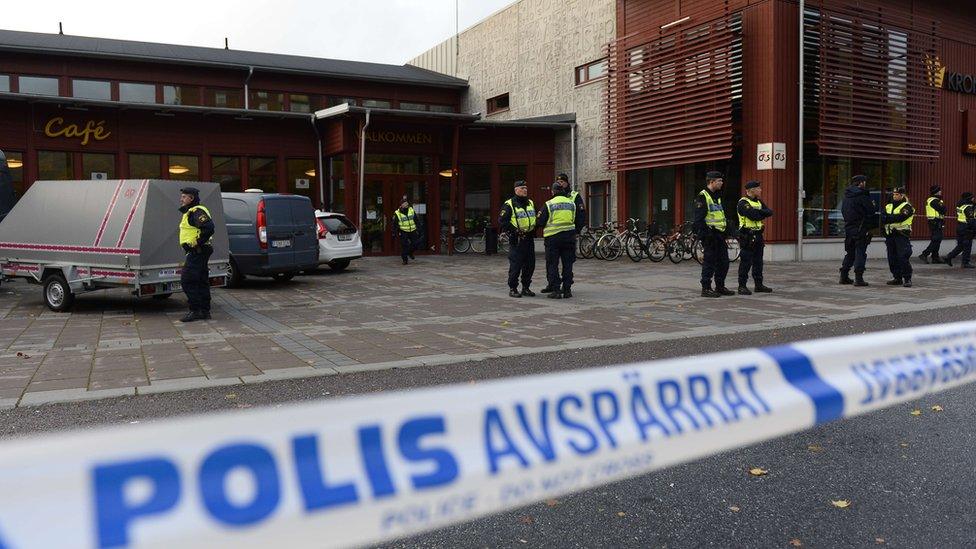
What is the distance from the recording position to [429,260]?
21.6 m

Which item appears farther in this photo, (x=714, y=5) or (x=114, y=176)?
(x=114, y=176)

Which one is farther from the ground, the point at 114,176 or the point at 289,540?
the point at 114,176

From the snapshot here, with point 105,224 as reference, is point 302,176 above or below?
above

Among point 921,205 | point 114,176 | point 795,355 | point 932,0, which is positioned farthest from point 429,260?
point 795,355

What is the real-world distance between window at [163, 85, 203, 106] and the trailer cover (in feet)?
50.0

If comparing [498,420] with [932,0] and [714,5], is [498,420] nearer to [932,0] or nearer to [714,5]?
[714,5]

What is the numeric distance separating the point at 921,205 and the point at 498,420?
23.5 metres

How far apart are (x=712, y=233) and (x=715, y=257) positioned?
1.30ft

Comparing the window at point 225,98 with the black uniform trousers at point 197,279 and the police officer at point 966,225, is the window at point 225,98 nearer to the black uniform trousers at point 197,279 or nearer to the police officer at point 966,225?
the black uniform trousers at point 197,279

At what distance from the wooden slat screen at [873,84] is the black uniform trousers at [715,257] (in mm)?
8811

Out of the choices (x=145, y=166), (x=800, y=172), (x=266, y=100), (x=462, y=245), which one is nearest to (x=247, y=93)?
(x=266, y=100)

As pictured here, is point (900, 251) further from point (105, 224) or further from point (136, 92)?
point (136, 92)

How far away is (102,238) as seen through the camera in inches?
407

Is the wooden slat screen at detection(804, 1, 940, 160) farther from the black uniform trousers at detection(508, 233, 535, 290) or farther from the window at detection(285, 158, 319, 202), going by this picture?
the window at detection(285, 158, 319, 202)
